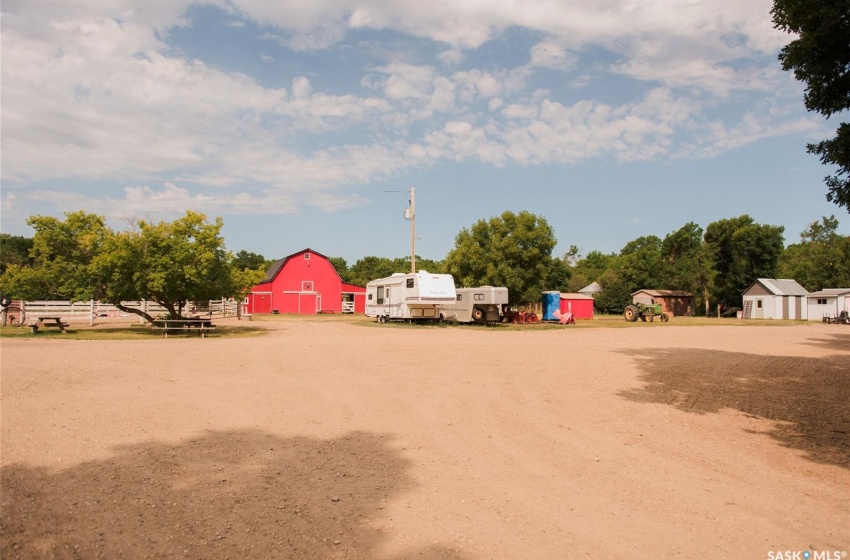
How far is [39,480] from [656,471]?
586cm

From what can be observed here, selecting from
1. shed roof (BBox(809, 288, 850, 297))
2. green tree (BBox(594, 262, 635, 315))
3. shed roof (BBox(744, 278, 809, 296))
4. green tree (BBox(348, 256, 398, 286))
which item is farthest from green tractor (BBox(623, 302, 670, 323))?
green tree (BBox(348, 256, 398, 286))

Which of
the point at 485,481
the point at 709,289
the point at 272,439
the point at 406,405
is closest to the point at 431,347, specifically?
the point at 406,405

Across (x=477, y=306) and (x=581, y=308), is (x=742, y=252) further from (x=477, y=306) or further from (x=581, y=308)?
(x=477, y=306)

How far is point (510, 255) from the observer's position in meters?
37.7

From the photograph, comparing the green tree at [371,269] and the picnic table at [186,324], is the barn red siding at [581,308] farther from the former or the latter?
the green tree at [371,269]

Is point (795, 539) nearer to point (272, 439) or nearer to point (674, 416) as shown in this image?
point (674, 416)

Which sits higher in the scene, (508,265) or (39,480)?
(508,265)

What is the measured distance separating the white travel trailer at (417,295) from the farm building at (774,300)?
35364 mm

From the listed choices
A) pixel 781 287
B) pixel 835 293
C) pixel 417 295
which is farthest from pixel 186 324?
pixel 781 287

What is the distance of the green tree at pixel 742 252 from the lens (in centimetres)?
5416

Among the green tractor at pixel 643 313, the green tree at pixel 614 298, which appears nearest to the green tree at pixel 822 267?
the green tree at pixel 614 298

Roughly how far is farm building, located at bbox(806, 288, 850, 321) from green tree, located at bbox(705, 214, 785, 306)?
7.03 metres

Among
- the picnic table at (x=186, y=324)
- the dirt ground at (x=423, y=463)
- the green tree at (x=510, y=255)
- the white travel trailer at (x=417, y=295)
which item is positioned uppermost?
the green tree at (x=510, y=255)

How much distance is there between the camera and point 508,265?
3756cm
